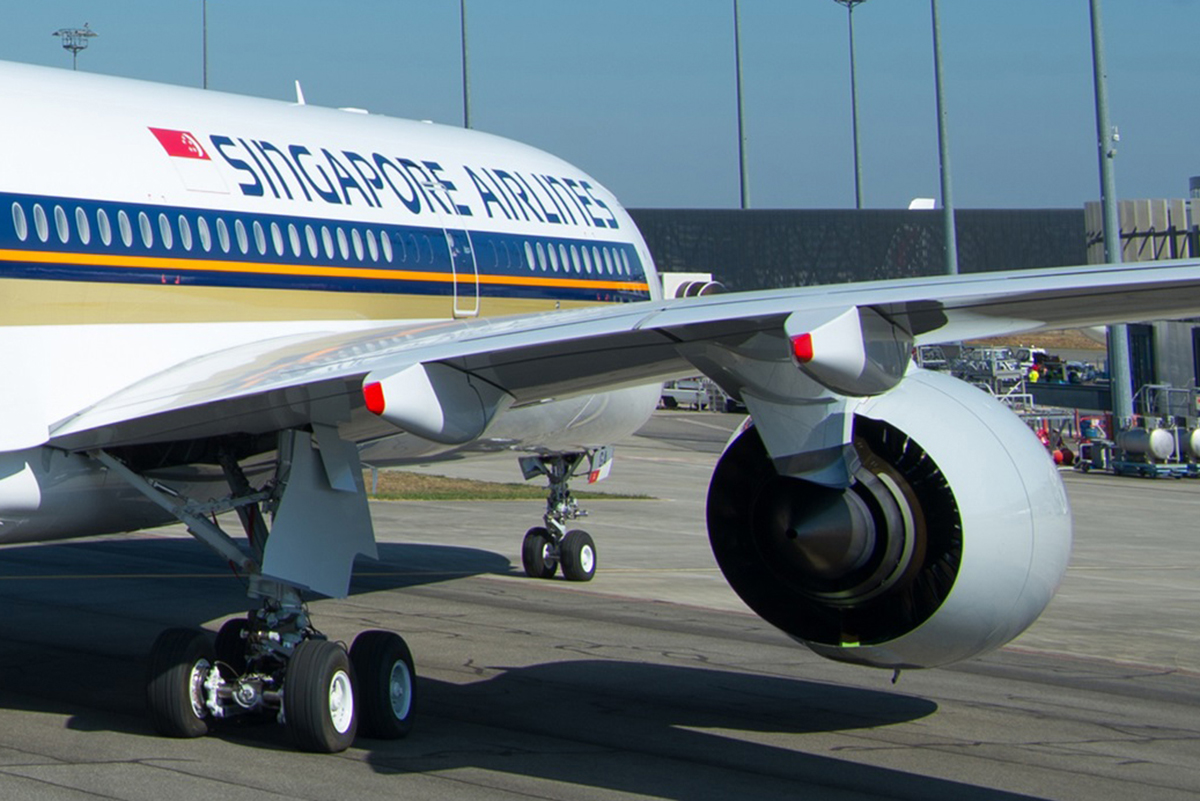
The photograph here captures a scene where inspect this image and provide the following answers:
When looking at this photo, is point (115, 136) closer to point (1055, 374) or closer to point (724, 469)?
point (724, 469)

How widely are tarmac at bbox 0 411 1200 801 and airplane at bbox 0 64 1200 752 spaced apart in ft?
2.54

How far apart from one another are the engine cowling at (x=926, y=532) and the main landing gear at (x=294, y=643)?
281cm

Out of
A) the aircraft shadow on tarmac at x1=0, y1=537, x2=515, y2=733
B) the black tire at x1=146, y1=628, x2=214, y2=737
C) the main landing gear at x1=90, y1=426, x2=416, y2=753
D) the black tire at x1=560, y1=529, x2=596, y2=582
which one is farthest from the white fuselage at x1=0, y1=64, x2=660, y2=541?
the black tire at x1=560, y1=529, x2=596, y2=582

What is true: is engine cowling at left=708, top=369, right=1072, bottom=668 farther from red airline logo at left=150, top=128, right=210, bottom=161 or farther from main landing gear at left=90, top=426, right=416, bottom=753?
red airline logo at left=150, top=128, right=210, bottom=161

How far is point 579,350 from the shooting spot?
946cm

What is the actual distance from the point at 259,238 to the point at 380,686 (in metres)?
3.68

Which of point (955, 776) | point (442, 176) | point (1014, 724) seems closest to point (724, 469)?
point (955, 776)

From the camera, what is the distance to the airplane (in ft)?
29.6

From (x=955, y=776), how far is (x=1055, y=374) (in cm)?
6827

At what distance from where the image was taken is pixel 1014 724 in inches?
481

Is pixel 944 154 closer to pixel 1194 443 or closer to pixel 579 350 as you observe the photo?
pixel 1194 443

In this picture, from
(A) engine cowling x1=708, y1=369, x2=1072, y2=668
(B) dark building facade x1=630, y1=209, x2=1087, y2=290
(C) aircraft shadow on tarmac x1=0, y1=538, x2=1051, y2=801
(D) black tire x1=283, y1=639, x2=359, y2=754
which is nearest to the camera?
(A) engine cowling x1=708, y1=369, x2=1072, y2=668

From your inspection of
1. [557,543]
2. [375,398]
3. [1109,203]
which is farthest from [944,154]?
[375,398]

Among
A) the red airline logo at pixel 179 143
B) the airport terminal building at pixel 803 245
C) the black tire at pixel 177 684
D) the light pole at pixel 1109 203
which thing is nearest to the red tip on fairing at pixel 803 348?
the black tire at pixel 177 684
